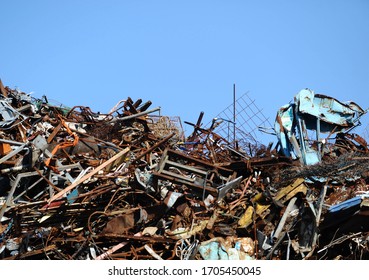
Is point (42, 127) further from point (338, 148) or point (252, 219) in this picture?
point (338, 148)

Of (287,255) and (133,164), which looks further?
(133,164)

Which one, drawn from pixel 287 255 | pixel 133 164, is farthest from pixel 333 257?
pixel 133 164

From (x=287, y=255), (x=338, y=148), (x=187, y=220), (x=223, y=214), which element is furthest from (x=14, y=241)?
(x=338, y=148)

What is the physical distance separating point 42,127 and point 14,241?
9.72 ft

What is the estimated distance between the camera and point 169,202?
923cm

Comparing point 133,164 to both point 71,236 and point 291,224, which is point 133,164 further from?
point 291,224

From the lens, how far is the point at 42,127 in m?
11.6

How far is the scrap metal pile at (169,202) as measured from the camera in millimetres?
8914

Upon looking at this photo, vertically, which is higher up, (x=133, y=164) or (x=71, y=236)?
(x=133, y=164)

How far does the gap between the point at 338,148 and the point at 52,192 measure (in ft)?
19.5

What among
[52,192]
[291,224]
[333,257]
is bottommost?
[333,257]

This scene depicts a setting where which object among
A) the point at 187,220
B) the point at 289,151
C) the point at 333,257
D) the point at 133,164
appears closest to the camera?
the point at 333,257

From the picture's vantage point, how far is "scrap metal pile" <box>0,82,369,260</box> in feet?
29.2

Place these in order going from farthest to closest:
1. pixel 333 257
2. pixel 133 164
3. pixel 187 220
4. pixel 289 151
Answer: pixel 289 151 → pixel 133 164 → pixel 187 220 → pixel 333 257
